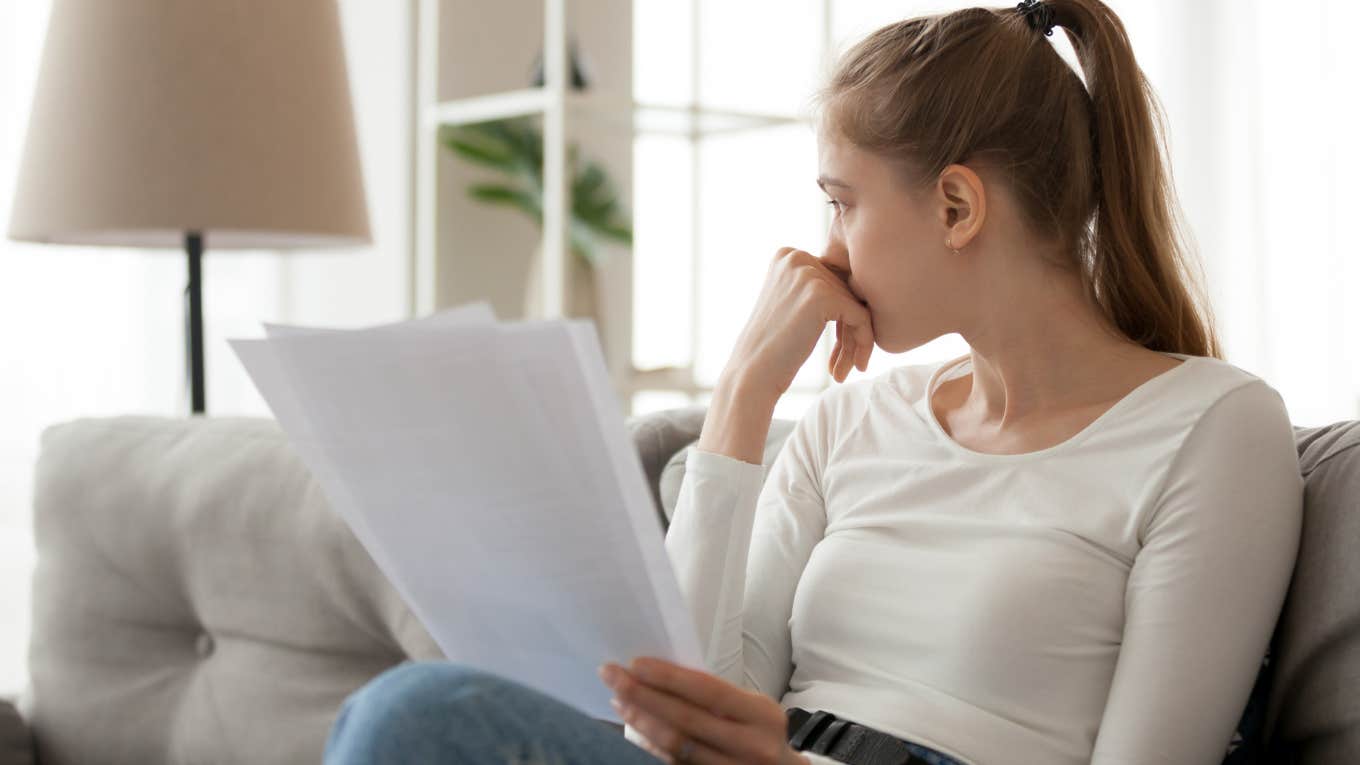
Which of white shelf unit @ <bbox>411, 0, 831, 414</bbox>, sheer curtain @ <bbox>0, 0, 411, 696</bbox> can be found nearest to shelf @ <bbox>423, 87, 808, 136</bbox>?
white shelf unit @ <bbox>411, 0, 831, 414</bbox>

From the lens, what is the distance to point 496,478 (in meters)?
0.83

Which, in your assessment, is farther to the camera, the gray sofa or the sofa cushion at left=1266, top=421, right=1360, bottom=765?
the gray sofa

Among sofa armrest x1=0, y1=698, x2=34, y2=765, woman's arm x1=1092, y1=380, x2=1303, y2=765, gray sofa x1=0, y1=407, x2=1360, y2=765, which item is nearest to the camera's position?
woman's arm x1=1092, y1=380, x2=1303, y2=765

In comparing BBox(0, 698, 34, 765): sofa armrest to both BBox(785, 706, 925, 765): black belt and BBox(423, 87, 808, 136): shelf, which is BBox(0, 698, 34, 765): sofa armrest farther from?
BBox(423, 87, 808, 136): shelf

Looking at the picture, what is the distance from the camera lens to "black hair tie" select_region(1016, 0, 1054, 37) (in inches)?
46.7

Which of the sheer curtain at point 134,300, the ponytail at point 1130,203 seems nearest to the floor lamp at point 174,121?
the sheer curtain at point 134,300

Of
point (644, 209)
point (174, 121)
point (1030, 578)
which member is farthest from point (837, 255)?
point (644, 209)

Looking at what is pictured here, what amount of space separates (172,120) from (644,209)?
5.91ft

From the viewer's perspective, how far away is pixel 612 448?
78 cm

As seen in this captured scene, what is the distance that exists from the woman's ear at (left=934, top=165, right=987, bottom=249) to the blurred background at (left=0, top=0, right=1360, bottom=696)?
1.66 meters

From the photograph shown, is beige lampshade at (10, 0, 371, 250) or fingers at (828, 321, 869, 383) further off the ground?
beige lampshade at (10, 0, 371, 250)

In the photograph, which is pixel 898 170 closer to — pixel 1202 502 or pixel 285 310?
pixel 1202 502

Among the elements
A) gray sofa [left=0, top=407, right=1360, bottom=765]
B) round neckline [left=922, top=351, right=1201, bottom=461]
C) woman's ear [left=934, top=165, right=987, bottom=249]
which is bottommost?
gray sofa [left=0, top=407, right=1360, bottom=765]

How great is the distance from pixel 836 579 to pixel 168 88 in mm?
1183
